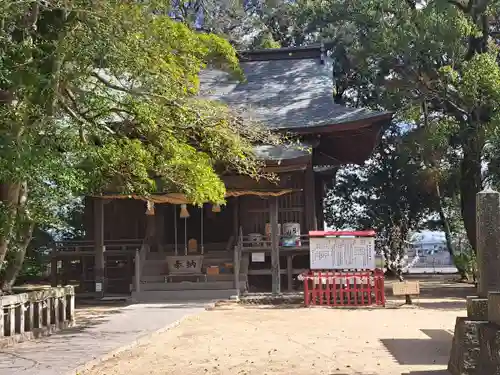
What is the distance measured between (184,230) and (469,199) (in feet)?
31.3

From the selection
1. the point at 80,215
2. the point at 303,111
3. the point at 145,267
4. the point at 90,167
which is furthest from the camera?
the point at 80,215

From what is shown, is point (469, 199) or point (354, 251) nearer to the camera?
point (354, 251)

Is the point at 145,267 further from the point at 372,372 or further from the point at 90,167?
the point at 372,372

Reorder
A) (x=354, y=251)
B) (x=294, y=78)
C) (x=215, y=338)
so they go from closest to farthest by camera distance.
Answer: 1. (x=215, y=338)
2. (x=354, y=251)
3. (x=294, y=78)

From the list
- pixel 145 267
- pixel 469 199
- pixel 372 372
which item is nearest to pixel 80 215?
pixel 145 267

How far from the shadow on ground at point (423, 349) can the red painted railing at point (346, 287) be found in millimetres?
4573

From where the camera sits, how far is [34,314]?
9.48m

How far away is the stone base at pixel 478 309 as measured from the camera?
5.84 meters

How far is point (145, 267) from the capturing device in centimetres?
1730

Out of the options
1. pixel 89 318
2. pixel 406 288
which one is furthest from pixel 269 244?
pixel 89 318

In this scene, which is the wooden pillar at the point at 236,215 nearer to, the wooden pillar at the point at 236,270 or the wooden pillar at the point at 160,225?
the wooden pillar at the point at 236,270

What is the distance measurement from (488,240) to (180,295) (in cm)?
1076

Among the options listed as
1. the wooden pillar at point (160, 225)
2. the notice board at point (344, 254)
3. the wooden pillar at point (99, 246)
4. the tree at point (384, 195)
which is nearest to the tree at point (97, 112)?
the notice board at point (344, 254)

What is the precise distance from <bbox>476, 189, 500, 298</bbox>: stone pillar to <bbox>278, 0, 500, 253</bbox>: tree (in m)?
10.2
